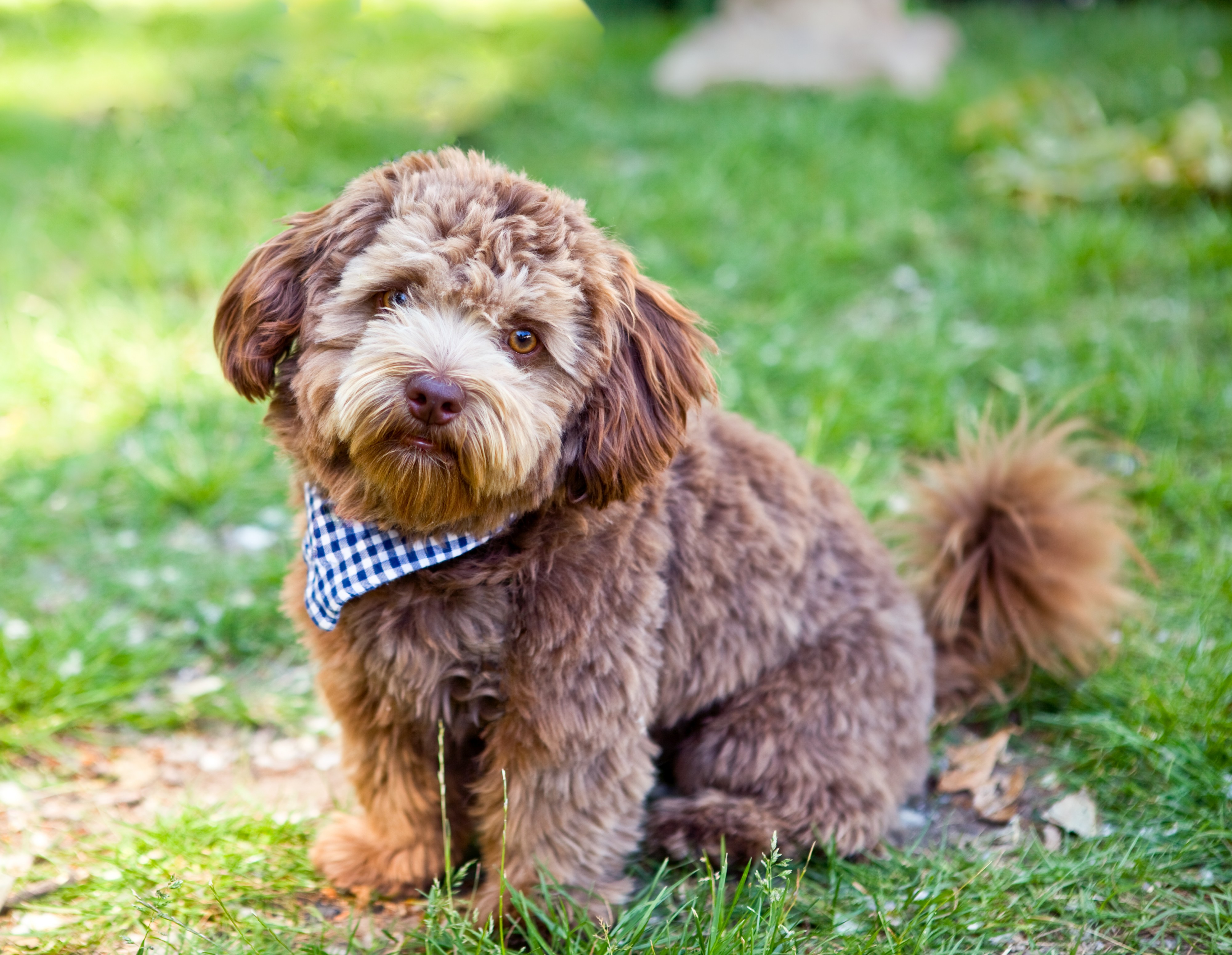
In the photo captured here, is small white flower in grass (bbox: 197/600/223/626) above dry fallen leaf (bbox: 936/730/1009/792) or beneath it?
above

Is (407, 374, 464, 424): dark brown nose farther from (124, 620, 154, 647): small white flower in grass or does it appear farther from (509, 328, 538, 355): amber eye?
(124, 620, 154, 647): small white flower in grass

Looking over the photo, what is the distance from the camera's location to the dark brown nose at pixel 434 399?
1894 mm

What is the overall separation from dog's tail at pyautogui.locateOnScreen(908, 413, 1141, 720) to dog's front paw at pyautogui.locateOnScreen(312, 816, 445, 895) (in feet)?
4.88

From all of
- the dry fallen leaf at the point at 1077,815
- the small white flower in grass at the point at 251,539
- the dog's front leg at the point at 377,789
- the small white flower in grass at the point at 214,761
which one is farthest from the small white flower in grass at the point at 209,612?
the dry fallen leaf at the point at 1077,815

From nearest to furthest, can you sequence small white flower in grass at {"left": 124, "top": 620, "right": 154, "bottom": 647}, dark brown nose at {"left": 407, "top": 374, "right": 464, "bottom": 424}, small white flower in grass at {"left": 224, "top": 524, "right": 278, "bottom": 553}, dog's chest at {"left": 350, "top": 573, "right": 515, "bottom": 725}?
dark brown nose at {"left": 407, "top": 374, "right": 464, "bottom": 424}
dog's chest at {"left": 350, "top": 573, "right": 515, "bottom": 725}
small white flower in grass at {"left": 124, "top": 620, "right": 154, "bottom": 647}
small white flower in grass at {"left": 224, "top": 524, "right": 278, "bottom": 553}

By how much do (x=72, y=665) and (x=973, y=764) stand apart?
2553 millimetres

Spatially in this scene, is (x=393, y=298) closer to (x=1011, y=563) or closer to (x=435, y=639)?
(x=435, y=639)

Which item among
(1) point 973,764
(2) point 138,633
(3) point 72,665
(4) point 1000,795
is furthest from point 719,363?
(3) point 72,665

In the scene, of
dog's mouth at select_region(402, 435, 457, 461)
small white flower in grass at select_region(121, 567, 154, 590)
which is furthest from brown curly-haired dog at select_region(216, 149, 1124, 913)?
small white flower in grass at select_region(121, 567, 154, 590)

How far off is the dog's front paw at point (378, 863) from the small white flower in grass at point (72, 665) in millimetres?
997

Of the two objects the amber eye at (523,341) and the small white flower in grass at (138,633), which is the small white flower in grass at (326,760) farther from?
the amber eye at (523,341)

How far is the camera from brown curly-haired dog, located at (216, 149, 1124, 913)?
1.99 meters

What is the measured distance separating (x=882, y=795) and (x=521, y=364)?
138 cm

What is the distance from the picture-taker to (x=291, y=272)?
6.98 ft
